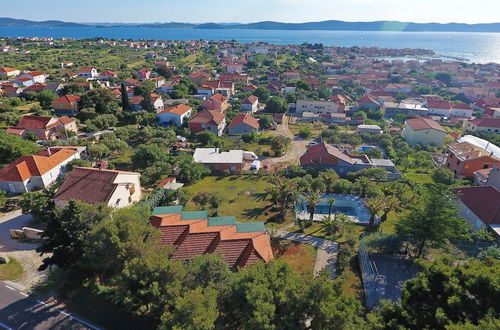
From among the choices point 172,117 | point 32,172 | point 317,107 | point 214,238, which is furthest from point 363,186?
point 317,107

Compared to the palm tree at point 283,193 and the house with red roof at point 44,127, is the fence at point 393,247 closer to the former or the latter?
the palm tree at point 283,193

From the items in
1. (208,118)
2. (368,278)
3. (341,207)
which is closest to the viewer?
(368,278)

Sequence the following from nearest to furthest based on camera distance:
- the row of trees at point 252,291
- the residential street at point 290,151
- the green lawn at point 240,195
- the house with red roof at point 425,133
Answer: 1. the row of trees at point 252,291
2. the green lawn at point 240,195
3. the residential street at point 290,151
4. the house with red roof at point 425,133

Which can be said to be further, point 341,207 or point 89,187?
point 341,207

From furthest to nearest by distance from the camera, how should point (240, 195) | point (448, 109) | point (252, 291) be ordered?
point (448, 109) → point (240, 195) → point (252, 291)

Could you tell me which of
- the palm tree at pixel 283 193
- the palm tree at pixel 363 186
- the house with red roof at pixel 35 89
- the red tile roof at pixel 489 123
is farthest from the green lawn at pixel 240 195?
the house with red roof at pixel 35 89

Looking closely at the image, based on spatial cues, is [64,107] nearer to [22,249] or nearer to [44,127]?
[44,127]

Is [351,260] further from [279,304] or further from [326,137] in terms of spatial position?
[326,137]
